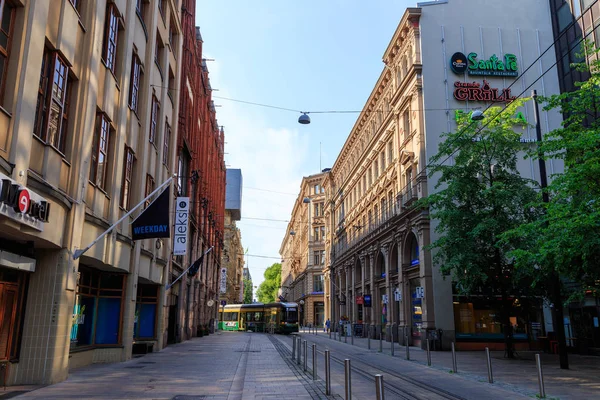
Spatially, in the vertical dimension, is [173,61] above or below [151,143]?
above

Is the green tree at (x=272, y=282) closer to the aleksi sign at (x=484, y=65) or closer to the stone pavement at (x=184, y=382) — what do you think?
the aleksi sign at (x=484, y=65)

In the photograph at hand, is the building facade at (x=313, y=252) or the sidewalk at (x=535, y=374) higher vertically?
the building facade at (x=313, y=252)

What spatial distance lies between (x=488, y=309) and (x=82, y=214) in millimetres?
23304

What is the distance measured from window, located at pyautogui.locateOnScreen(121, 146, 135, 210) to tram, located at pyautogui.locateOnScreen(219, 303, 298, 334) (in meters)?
35.2

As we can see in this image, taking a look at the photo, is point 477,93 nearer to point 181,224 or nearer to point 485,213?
point 485,213

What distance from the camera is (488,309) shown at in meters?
28.8

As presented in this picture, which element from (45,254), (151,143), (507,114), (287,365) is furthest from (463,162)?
(45,254)

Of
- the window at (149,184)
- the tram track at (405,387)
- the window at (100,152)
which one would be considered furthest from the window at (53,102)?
the tram track at (405,387)

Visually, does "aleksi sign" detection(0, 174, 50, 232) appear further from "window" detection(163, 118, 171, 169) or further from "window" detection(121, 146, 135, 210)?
"window" detection(163, 118, 171, 169)

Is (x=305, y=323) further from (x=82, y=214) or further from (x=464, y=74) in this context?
(x=82, y=214)

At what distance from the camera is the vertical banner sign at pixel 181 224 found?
2734 cm

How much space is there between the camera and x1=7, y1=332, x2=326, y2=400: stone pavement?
11023 mm

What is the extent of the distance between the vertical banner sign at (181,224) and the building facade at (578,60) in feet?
63.0

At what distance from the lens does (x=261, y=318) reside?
2362 inches
